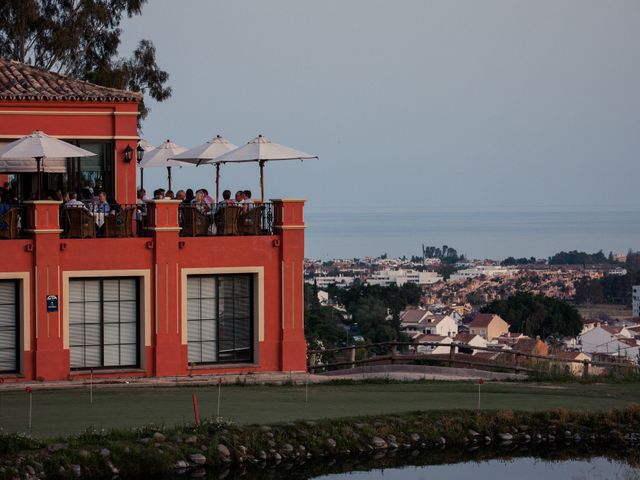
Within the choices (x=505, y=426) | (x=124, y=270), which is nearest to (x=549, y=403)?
(x=505, y=426)

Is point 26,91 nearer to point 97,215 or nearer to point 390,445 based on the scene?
point 97,215

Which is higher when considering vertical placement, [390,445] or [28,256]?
[28,256]

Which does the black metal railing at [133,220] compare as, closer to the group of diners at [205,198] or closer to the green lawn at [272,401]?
the group of diners at [205,198]

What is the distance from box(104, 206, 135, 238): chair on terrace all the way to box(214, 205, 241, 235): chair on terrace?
2116 millimetres

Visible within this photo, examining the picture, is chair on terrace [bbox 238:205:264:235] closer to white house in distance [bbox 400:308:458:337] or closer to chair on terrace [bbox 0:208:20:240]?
chair on terrace [bbox 0:208:20:240]

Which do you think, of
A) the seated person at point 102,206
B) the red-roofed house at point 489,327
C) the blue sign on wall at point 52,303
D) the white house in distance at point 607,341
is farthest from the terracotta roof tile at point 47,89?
the red-roofed house at point 489,327

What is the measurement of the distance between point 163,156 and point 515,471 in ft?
60.2

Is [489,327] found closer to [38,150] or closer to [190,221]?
[190,221]

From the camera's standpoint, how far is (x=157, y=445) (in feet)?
76.6

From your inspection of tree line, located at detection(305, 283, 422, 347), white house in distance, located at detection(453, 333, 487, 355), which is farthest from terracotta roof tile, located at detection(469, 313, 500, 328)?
white house in distance, located at detection(453, 333, 487, 355)

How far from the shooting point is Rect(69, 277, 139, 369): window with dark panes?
3231 cm

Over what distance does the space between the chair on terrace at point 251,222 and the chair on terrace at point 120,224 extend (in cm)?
266

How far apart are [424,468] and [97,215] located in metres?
11.4

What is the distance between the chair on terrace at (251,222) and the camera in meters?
34.0
